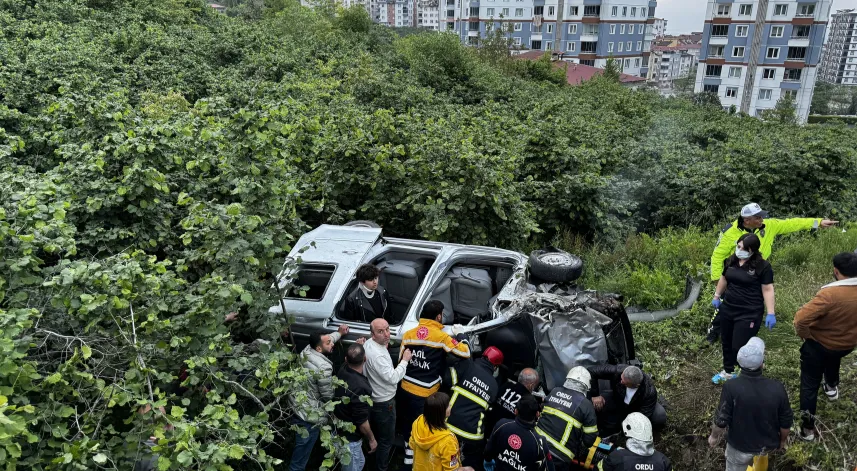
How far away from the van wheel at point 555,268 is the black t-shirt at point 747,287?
145 cm

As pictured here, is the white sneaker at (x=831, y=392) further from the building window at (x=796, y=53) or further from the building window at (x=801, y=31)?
the building window at (x=796, y=53)

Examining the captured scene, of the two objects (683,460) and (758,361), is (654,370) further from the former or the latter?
(758,361)

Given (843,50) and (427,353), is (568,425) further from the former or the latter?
(843,50)

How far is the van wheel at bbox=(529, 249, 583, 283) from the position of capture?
579cm

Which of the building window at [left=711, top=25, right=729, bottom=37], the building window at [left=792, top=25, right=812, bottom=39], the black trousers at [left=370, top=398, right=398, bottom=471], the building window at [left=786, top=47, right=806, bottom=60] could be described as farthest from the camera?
the building window at [left=711, top=25, right=729, bottom=37]

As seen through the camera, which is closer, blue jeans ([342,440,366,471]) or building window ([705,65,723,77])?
blue jeans ([342,440,366,471])

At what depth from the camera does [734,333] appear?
5398mm

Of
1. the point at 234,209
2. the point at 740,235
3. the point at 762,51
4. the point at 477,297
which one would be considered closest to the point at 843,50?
the point at 762,51

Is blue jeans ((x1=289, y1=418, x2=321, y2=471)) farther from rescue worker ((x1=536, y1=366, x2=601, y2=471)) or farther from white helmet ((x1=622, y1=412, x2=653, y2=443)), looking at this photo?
white helmet ((x1=622, y1=412, x2=653, y2=443))

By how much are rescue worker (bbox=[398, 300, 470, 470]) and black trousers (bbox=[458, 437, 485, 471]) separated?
1.72ft

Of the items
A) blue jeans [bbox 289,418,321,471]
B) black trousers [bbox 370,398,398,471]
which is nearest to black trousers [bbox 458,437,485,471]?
black trousers [bbox 370,398,398,471]

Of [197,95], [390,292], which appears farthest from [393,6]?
[390,292]

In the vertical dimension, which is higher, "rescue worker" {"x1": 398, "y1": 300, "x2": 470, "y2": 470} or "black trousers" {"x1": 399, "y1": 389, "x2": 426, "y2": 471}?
"rescue worker" {"x1": 398, "y1": 300, "x2": 470, "y2": 470}

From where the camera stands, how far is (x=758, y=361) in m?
4.00
